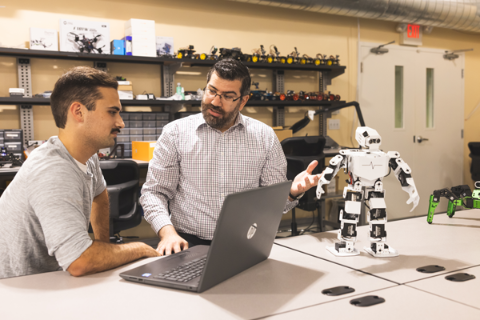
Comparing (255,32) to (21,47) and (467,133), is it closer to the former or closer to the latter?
(21,47)

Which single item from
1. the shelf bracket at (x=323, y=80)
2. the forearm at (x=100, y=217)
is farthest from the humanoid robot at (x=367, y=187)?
the shelf bracket at (x=323, y=80)

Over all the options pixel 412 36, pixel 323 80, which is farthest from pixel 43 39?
pixel 412 36

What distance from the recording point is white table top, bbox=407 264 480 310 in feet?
3.03

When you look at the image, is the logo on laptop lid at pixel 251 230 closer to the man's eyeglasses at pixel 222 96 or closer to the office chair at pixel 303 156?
the man's eyeglasses at pixel 222 96

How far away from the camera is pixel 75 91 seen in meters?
1.23

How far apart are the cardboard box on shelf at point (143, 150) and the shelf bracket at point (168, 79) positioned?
2.21 ft

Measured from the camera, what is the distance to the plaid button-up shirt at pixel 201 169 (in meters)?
1.73

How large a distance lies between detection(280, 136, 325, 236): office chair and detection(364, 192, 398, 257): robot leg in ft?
6.14

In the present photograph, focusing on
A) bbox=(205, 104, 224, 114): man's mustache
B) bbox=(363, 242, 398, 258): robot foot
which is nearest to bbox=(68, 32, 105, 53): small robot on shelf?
bbox=(205, 104, 224, 114): man's mustache

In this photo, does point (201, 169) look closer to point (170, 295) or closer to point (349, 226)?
point (349, 226)

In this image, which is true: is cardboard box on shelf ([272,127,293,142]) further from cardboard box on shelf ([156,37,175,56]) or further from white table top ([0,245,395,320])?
white table top ([0,245,395,320])

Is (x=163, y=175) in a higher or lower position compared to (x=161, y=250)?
higher

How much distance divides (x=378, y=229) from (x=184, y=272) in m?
0.63

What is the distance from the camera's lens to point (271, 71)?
423 centimetres
